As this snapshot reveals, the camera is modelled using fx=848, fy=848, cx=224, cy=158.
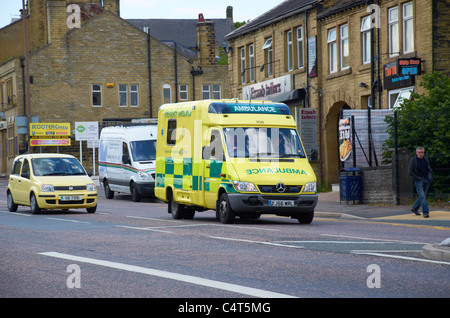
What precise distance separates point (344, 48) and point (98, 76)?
32.8 meters

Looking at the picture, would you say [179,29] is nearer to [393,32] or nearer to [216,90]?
[216,90]

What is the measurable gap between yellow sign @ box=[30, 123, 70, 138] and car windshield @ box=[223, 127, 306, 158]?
4146 centimetres

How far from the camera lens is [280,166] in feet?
61.0

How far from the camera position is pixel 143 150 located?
3269 cm

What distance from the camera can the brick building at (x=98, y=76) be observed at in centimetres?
6266

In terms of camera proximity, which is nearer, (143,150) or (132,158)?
(132,158)

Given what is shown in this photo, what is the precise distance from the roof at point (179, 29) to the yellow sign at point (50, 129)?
4245cm

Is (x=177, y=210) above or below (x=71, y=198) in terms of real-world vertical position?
below

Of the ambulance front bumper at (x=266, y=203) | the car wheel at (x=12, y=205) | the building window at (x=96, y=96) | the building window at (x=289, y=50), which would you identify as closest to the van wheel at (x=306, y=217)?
the ambulance front bumper at (x=266, y=203)

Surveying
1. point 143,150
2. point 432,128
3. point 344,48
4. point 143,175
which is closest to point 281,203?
point 432,128

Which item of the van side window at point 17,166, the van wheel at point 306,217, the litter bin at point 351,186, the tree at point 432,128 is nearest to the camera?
the van wheel at point 306,217

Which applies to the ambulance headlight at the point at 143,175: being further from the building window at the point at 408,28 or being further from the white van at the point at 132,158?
the building window at the point at 408,28

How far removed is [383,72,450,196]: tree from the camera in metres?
23.8

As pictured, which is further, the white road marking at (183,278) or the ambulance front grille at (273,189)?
the ambulance front grille at (273,189)
